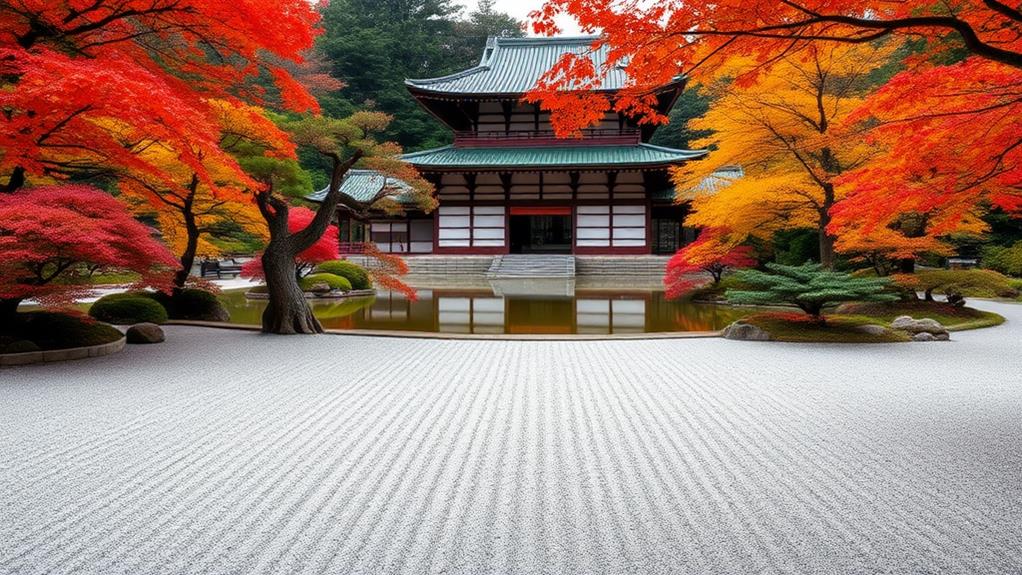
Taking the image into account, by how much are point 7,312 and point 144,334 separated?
1.44 meters

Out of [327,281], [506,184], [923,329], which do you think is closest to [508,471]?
[923,329]

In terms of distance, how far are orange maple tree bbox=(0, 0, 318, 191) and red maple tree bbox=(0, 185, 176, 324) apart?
1.42 ft

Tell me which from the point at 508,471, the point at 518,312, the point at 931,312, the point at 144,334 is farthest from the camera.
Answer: the point at 518,312

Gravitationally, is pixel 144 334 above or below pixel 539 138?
below

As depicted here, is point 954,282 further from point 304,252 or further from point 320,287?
point 320,287

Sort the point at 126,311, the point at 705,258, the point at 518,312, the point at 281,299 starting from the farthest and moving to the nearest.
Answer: the point at 705,258, the point at 518,312, the point at 126,311, the point at 281,299

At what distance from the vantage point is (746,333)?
7.82 meters

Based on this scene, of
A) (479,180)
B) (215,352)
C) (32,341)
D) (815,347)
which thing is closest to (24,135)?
(32,341)

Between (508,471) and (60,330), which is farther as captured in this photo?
(60,330)

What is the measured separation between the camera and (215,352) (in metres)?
6.66

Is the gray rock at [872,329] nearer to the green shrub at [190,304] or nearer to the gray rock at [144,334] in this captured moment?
the gray rock at [144,334]

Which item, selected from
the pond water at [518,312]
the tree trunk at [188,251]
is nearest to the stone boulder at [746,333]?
the pond water at [518,312]

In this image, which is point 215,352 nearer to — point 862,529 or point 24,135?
point 24,135

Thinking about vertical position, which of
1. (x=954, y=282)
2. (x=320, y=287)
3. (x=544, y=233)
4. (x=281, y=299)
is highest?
(x=544, y=233)
